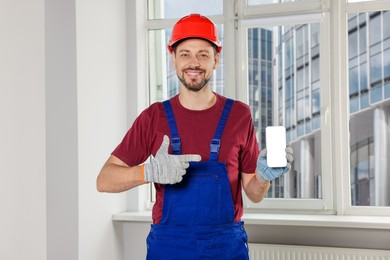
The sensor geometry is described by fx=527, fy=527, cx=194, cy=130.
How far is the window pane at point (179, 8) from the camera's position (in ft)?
12.0

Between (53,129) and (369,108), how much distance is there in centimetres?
191

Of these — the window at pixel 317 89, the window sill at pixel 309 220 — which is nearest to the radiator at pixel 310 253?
the window sill at pixel 309 220

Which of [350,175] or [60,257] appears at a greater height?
[350,175]

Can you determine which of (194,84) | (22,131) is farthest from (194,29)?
(22,131)

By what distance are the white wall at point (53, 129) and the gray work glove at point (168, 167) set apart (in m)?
1.17

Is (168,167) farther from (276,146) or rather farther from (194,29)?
(194,29)

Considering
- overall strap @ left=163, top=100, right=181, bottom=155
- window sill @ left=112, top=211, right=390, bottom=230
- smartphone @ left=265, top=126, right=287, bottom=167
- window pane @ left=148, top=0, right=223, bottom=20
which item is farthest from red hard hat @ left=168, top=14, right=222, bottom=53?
window pane @ left=148, top=0, right=223, bottom=20

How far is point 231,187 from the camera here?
185cm

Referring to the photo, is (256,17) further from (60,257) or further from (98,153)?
(60,257)

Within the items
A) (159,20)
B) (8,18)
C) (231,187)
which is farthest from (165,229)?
(159,20)

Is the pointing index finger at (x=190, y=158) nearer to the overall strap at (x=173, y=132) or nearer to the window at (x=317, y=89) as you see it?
the overall strap at (x=173, y=132)

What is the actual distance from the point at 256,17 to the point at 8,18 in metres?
1.61

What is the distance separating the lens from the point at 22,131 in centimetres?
267

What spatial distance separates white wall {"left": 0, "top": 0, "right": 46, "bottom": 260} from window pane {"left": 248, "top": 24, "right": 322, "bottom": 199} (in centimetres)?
142
